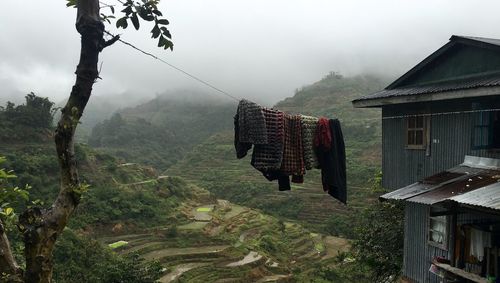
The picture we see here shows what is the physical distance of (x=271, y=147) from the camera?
15.7ft

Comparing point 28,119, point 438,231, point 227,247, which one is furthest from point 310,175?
point 438,231

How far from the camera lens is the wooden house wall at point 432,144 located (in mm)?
8336

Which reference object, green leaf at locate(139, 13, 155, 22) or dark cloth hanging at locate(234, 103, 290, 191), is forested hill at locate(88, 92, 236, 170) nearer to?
dark cloth hanging at locate(234, 103, 290, 191)

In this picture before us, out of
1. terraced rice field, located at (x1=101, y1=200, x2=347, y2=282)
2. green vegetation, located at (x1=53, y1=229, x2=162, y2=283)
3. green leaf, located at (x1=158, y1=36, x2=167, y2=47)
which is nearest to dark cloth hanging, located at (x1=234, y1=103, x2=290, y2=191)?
green leaf, located at (x1=158, y1=36, x2=167, y2=47)

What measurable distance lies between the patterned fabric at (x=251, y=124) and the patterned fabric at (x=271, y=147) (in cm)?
11

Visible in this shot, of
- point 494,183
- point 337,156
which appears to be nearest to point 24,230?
point 337,156

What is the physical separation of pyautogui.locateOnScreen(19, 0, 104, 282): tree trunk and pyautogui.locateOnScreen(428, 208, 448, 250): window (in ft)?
26.2

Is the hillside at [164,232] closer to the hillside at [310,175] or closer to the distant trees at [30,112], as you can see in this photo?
the distant trees at [30,112]

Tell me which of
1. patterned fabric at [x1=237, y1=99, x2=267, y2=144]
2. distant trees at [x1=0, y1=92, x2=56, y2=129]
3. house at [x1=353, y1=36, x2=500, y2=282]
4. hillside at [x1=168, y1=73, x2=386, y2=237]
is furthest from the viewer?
hillside at [x1=168, y1=73, x2=386, y2=237]

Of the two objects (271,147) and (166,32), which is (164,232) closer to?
(271,147)

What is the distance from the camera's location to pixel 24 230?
2.65 m

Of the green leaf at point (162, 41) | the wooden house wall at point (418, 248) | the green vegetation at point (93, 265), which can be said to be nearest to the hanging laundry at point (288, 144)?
the green leaf at point (162, 41)

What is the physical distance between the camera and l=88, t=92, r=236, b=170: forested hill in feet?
253

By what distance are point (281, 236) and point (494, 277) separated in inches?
1062
